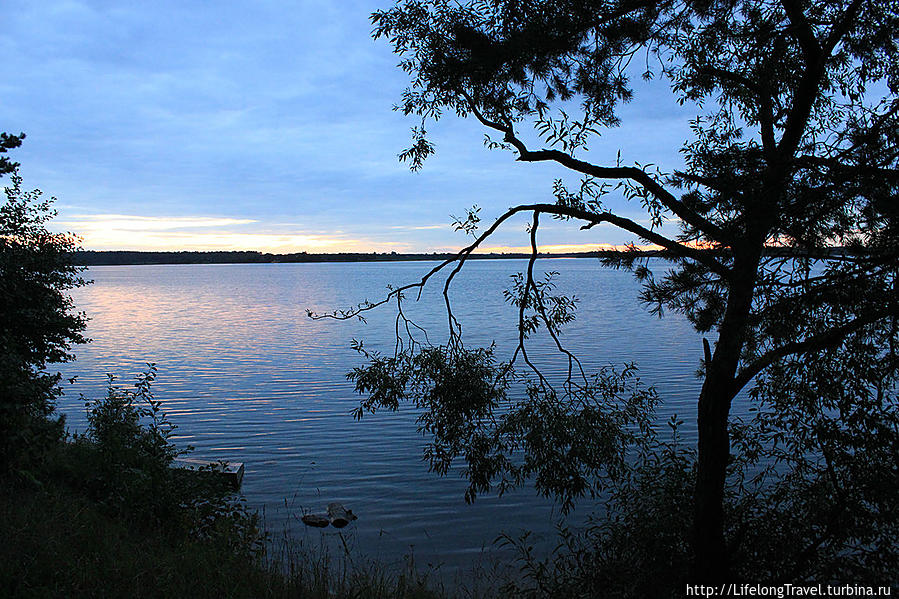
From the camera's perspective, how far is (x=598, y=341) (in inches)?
1228

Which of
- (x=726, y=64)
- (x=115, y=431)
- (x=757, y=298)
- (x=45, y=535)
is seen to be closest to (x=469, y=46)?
(x=726, y=64)

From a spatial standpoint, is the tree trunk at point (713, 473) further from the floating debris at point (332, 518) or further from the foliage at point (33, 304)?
the foliage at point (33, 304)

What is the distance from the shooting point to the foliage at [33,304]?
9.05 meters

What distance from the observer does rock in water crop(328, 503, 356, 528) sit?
11.5 metres

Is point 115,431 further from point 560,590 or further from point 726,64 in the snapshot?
point 726,64

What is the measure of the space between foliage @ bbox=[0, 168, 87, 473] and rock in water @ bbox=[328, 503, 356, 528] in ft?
15.3

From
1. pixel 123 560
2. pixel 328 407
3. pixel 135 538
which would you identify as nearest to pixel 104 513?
pixel 135 538

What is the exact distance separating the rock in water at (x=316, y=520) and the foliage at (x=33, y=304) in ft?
13.9

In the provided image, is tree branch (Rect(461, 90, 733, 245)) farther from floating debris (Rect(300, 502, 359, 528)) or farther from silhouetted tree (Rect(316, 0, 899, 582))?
floating debris (Rect(300, 502, 359, 528))

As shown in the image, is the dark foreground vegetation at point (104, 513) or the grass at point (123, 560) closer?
the grass at point (123, 560)

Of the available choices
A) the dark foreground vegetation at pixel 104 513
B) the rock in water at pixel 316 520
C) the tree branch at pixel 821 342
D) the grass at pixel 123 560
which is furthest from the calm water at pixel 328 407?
the tree branch at pixel 821 342

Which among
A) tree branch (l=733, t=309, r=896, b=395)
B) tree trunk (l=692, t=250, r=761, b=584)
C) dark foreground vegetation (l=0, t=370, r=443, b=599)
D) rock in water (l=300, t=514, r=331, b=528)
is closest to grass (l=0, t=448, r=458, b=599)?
dark foreground vegetation (l=0, t=370, r=443, b=599)

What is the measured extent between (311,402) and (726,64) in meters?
16.0

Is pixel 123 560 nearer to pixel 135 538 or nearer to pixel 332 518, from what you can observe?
pixel 135 538
